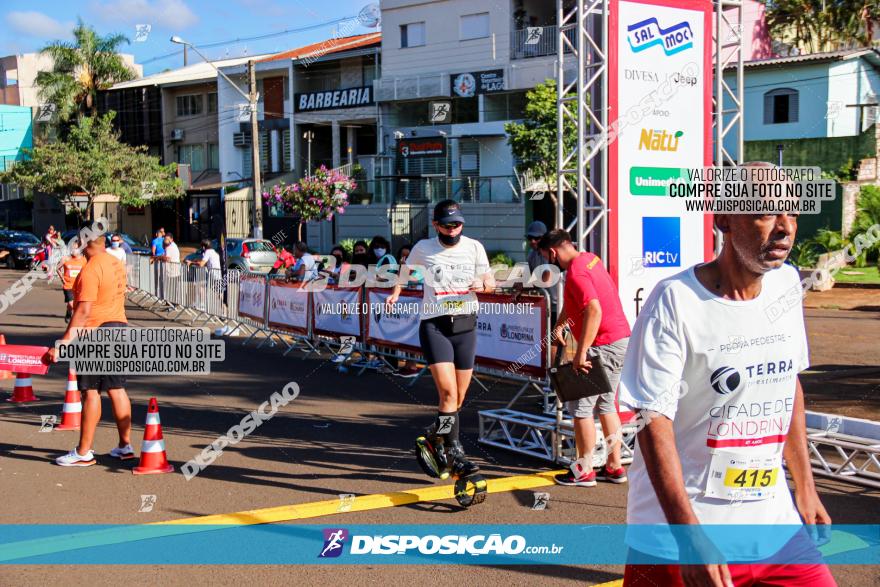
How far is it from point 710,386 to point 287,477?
5.42 metres

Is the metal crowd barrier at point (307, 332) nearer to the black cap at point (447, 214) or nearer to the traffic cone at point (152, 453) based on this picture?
the black cap at point (447, 214)

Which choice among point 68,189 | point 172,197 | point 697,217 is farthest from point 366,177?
point 697,217

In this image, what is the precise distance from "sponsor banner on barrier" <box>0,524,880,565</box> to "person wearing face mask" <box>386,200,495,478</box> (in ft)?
2.57

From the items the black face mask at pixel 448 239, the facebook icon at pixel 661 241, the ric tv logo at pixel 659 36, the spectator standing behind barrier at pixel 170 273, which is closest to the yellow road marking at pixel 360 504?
the black face mask at pixel 448 239

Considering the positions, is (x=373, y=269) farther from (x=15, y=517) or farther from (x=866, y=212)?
(x=866, y=212)

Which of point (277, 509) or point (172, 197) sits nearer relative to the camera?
point (277, 509)

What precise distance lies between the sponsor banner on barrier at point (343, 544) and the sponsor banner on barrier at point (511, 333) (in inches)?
130

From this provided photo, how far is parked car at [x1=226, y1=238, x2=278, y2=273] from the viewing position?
100 ft

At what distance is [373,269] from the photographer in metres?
14.2

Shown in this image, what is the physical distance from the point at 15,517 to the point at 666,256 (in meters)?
5.94

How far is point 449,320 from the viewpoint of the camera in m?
7.26

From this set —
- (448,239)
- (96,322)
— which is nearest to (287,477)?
(96,322)

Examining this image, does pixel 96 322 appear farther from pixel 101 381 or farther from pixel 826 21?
pixel 826 21

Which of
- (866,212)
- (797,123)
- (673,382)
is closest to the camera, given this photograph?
(673,382)
